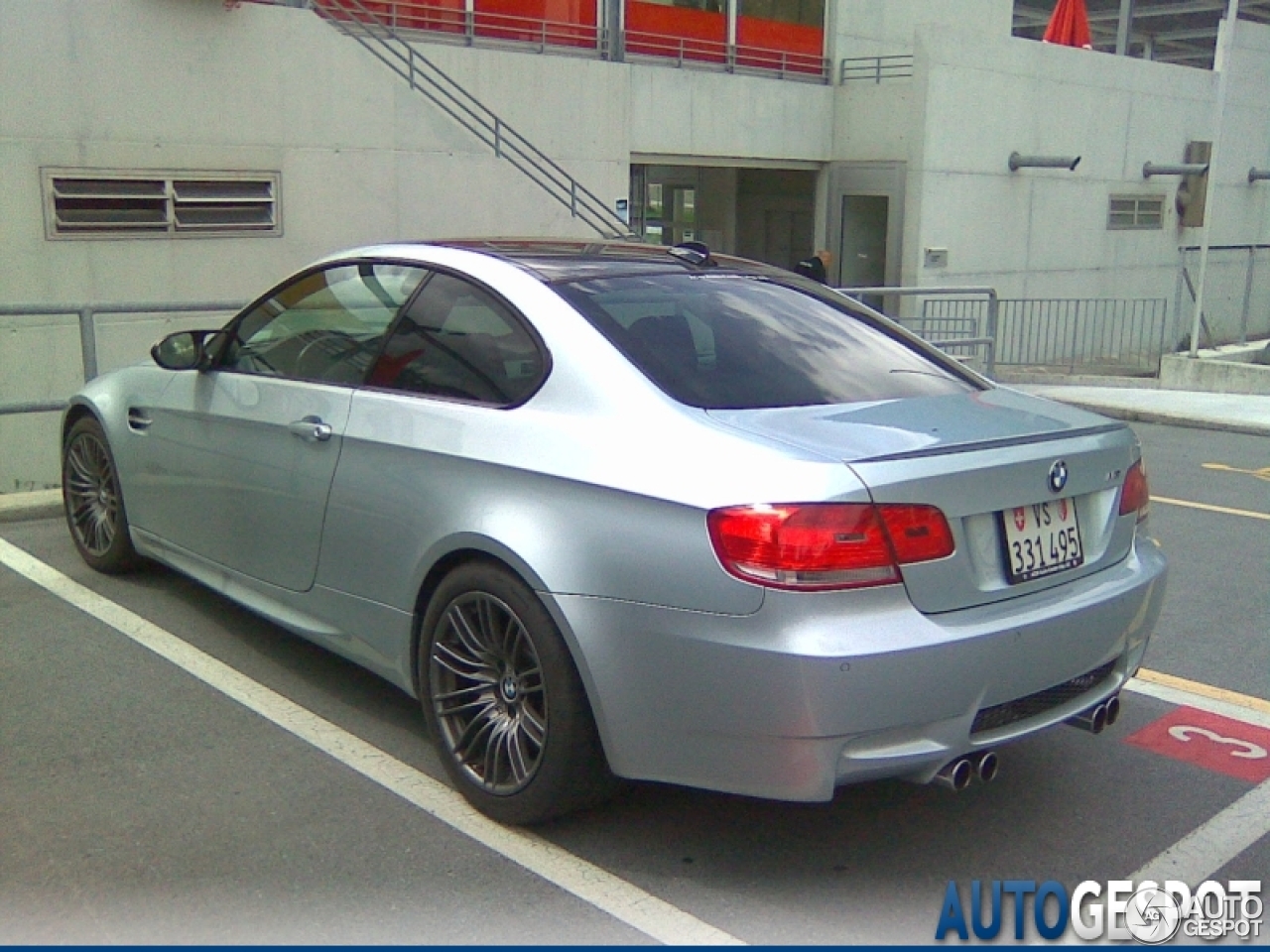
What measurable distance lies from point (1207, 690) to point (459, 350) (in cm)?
314

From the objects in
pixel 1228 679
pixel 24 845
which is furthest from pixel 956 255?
pixel 24 845

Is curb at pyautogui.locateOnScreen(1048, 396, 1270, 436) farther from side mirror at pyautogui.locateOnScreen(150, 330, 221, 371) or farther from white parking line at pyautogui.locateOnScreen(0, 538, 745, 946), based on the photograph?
white parking line at pyautogui.locateOnScreen(0, 538, 745, 946)

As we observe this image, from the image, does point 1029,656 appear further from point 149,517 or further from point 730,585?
point 149,517

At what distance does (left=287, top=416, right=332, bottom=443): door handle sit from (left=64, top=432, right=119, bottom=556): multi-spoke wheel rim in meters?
1.76

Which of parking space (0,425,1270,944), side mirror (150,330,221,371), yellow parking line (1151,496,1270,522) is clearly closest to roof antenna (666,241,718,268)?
parking space (0,425,1270,944)

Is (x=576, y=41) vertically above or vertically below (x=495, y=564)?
above

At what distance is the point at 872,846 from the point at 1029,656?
2.43 feet

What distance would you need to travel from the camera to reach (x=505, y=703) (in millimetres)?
3865

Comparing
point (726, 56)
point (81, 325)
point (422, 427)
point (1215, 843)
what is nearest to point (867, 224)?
point (726, 56)

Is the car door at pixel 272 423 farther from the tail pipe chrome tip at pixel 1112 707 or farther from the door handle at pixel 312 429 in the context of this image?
the tail pipe chrome tip at pixel 1112 707

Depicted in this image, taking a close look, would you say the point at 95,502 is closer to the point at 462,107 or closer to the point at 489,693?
the point at 489,693

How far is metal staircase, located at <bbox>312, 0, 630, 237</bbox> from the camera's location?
12.8 metres

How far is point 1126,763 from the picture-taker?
445cm

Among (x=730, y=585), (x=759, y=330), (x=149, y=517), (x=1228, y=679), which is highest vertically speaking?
(x=759, y=330)
